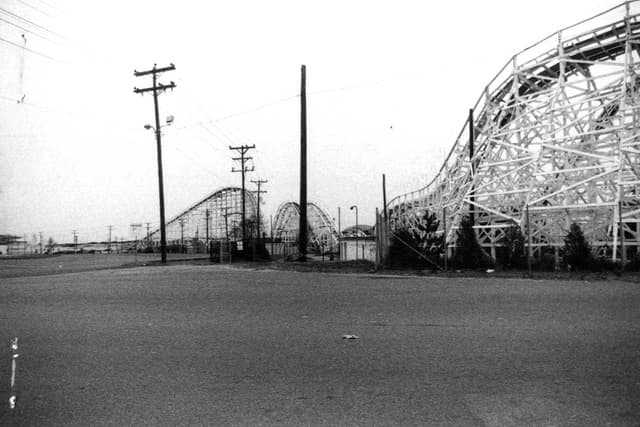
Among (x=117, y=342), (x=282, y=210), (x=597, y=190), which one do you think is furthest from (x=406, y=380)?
(x=282, y=210)

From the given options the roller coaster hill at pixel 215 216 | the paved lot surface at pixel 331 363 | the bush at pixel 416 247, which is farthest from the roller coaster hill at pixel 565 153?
the roller coaster hill at pixel 215 216

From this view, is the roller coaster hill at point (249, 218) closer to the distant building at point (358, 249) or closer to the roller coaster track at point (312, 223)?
the roller coaster track at point (312, 223)

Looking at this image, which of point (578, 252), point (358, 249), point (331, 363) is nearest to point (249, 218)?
point (358, 249)

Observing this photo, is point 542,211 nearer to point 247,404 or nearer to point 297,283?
point 297,283

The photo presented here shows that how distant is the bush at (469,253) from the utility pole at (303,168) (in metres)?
7.53

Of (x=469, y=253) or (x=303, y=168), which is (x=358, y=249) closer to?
(x=303, y=168)

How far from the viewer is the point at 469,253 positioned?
13.8 metres

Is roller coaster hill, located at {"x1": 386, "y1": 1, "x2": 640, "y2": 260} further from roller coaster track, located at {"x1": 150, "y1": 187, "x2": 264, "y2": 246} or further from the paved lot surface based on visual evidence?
roller coaster track, located at {"x1": 150, "y1": 187, "x2": 264, "y2": 246}

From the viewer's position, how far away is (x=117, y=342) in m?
4.88

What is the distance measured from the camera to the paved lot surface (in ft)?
9.47

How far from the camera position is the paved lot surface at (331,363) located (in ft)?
9.47

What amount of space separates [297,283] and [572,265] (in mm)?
6930

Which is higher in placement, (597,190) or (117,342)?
(597,190)

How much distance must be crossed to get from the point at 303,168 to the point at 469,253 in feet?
28.8
